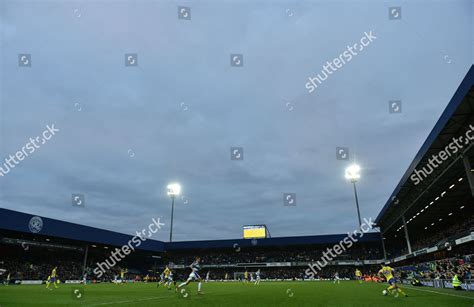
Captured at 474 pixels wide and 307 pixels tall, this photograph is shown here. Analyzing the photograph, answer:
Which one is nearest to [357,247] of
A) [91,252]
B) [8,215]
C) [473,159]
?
[473,159]

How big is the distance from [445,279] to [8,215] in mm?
51858

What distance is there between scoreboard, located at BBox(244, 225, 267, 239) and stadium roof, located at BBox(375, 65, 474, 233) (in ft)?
89.4

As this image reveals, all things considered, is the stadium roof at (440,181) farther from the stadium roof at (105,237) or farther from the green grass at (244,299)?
the stadium roof at (105,237)

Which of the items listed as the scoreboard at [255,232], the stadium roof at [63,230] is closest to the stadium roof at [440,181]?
the scoreboard at [255,232]

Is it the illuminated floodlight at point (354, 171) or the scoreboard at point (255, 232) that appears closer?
the illuminated floodlight at point (354, 171)

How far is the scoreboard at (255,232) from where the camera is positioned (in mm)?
75500

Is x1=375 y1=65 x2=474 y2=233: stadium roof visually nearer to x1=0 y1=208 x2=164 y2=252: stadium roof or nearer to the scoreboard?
the scoreboard

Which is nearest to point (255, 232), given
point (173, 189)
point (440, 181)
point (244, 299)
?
point (173, 189)

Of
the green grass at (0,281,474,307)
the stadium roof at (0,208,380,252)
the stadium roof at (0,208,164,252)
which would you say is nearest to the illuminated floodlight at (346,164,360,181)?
the stadium roof at (0,208,380,252)

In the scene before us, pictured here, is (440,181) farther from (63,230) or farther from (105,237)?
(105,237)

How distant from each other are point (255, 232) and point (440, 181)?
1974 inches

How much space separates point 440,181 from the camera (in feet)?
106

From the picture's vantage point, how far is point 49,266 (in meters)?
56.2

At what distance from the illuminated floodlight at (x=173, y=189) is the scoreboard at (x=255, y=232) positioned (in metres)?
23.0
